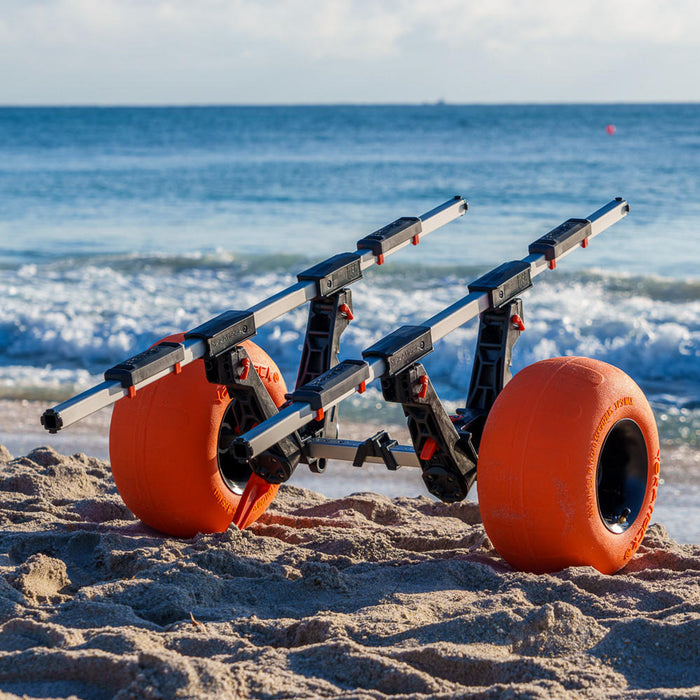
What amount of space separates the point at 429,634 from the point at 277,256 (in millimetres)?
13483

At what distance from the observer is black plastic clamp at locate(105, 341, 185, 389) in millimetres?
3441

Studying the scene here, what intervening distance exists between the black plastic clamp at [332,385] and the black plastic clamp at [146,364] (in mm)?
454

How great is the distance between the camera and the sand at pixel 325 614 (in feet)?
9.66

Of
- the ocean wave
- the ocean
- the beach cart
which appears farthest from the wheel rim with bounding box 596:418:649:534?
the ocean wave

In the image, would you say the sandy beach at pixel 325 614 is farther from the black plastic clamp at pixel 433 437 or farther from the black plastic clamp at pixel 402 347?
the black plastic clamp at pixel 402 347

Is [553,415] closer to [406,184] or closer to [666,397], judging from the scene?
[666,397]

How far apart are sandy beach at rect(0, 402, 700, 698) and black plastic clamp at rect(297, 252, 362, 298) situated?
111cm

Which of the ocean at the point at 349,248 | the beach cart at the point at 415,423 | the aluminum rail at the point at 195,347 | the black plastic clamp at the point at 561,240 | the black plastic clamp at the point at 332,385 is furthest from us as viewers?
the ocean at the point at 349,248

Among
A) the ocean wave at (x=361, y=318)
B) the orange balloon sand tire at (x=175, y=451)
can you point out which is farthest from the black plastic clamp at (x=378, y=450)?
the ocean wave at (x=361, y=318)

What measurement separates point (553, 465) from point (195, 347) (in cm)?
143

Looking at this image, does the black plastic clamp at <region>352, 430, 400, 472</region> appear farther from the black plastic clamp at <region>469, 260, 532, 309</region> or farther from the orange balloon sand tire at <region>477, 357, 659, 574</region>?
the black plastic clamp at <region>469, 260, 532, 309</region>

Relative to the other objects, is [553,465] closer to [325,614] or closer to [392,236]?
[325,614]

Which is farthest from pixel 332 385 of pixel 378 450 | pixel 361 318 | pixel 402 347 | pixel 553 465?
pixel 361 318

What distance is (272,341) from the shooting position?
1037 cm
